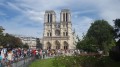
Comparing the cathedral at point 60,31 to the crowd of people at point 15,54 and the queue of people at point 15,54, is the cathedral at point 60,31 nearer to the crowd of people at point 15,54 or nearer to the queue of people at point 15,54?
the queue of people at point 15,54

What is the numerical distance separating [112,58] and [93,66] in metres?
1.65

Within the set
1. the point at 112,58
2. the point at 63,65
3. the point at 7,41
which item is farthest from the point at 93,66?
the point at 7,41

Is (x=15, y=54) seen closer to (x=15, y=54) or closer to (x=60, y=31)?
(x=15, y=54)

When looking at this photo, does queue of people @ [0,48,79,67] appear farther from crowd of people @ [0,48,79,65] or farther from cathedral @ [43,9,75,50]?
cathedral @ [43,9,75,50]

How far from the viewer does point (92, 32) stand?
329 feet

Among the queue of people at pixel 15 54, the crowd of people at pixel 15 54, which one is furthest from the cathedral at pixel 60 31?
the crowd of people at pixel 15 54

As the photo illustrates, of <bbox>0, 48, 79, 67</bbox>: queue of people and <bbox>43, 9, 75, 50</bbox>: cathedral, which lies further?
<bbox>43, 9, 75, 50</bbox>: cathedral

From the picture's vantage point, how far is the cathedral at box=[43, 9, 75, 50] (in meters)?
151

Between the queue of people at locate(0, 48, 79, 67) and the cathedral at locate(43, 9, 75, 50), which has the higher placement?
the cathedral at locate(43, 9, 75, 50)

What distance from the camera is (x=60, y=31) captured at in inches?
6078

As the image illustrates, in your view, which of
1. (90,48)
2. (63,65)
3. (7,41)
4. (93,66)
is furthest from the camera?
(7,41)

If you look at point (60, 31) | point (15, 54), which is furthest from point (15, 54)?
point (60, 31)

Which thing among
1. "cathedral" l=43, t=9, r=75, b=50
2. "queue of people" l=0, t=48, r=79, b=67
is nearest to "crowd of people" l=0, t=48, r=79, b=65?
"queue of people" l=0, t=48, r=79, b=67

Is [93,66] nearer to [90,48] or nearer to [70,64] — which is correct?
[70,64]
